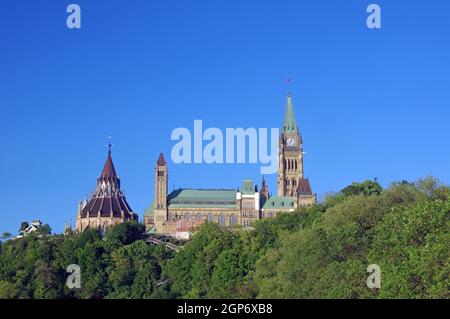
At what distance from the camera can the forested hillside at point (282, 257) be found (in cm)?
5875

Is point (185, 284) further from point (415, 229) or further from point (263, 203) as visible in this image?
point (263, 203)

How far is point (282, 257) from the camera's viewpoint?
82938 mm

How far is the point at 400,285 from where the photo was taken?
5569cm

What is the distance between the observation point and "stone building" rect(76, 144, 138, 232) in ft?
568

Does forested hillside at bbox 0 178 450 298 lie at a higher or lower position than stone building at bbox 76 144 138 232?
lower

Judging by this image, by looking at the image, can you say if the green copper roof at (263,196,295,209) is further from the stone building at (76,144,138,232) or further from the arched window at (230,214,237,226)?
the stone building at (76,144,138,232)

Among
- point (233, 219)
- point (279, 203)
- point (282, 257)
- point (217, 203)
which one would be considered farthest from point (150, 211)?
point (282, 257)

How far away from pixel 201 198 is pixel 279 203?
43.3 feet

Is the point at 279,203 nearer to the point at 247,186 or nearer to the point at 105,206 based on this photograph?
the point at 247,186

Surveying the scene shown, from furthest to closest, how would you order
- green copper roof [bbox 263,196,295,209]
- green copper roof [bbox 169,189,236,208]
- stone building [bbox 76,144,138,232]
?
green copper roof [bbox 169,189,236,208]
green copper roof [bbox 263,196,295,209]
stone building [bbox 76,144,138,232]

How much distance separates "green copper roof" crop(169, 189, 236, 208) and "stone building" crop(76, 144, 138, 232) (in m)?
7.60

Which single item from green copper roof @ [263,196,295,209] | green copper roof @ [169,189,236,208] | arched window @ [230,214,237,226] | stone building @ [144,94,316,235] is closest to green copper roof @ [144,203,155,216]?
stone building @ [144,94,316,235]
